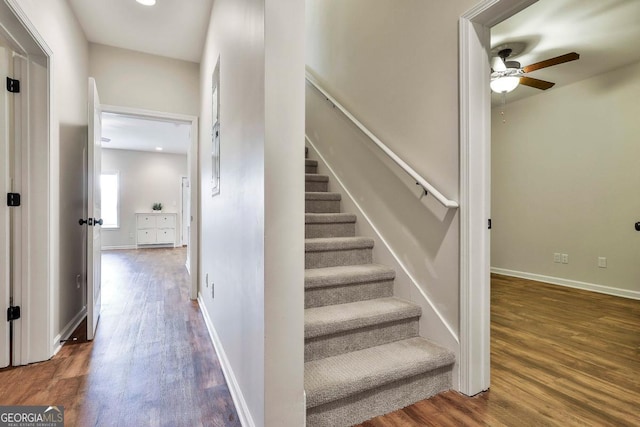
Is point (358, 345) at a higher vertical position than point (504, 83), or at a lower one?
lower

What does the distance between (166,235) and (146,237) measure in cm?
48

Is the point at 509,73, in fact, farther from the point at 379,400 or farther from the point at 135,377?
the point at 135,377

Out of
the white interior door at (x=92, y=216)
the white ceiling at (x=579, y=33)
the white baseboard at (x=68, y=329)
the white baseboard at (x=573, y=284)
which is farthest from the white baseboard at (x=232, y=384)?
the white baseboard at (x=573, y=284)

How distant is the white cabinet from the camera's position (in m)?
8.28

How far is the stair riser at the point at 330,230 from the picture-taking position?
2.42 metres

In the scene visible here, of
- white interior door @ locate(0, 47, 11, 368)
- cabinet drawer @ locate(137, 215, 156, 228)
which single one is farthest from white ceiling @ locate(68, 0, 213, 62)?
cabinet drawer @ locate(137, 215, 156, 228)

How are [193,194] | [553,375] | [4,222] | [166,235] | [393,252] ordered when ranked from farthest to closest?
[166,235], [193,194], [393,252], [4,222], [553,375]

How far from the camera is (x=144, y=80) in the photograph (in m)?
3.40

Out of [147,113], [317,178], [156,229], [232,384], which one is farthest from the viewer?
[156,229]

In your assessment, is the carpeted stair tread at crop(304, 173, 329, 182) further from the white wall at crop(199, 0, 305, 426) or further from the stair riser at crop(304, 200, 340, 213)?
the white wall at crop(199, 0, 305, 426)

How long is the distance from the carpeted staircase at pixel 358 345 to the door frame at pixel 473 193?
14cm

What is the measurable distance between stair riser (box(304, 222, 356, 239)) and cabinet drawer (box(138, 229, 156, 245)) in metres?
7.39

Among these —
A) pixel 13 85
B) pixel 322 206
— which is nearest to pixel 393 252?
pixel 322 206

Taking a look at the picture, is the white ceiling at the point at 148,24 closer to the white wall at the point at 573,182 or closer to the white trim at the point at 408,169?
the white trim at the point at 408,169
